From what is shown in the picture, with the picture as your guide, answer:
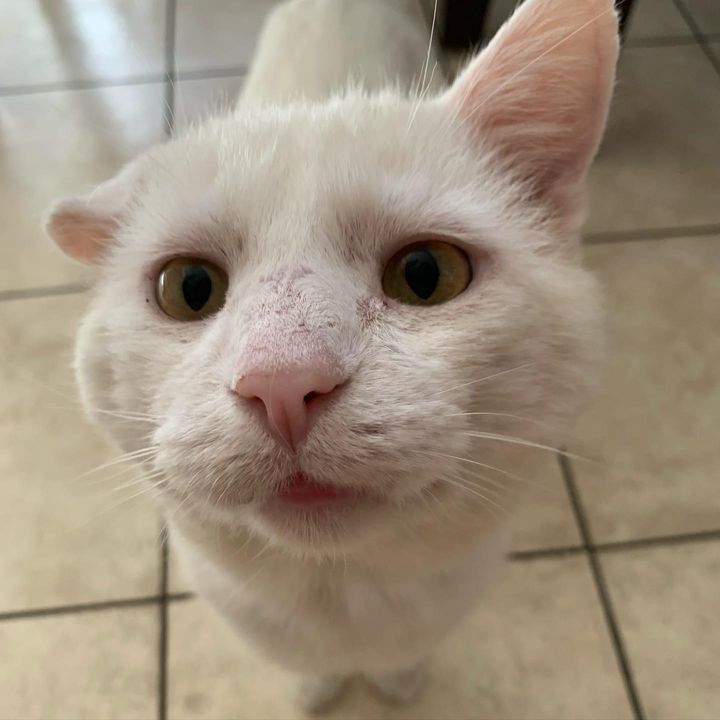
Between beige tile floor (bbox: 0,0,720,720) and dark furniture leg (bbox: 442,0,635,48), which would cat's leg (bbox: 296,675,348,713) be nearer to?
beige tile floor (bbox: 0,0,720,720)

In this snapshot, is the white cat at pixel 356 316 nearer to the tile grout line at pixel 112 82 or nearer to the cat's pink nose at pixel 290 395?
the cat's pink nose at pixel 290 395

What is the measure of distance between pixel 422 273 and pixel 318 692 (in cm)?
76

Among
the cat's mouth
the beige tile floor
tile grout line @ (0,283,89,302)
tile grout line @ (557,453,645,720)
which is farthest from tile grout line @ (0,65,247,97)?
the cat's mouth

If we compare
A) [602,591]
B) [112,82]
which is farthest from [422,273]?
[112,82]

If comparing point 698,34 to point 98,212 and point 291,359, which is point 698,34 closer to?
point 98,212

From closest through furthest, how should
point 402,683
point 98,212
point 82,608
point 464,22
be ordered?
1. point 98,212
2. point 402,683
3. point 82,608
4. point 464,22

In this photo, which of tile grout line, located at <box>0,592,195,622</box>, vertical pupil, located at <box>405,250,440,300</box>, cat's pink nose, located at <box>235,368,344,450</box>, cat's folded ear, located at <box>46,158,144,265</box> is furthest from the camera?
tile grout line, located at <box>0,592,195,622</box>

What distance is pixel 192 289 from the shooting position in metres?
0.60

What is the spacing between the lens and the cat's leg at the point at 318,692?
1060 millimetres

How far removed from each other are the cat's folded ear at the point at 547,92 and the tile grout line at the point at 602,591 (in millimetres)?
752

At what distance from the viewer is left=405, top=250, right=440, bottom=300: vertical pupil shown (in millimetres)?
564

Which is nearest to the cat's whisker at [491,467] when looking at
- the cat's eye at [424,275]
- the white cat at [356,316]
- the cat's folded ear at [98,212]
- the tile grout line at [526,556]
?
the white cat at [356,316]

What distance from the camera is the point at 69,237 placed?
0.72 meters

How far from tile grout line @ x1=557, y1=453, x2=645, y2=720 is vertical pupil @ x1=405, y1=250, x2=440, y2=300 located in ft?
2.74
